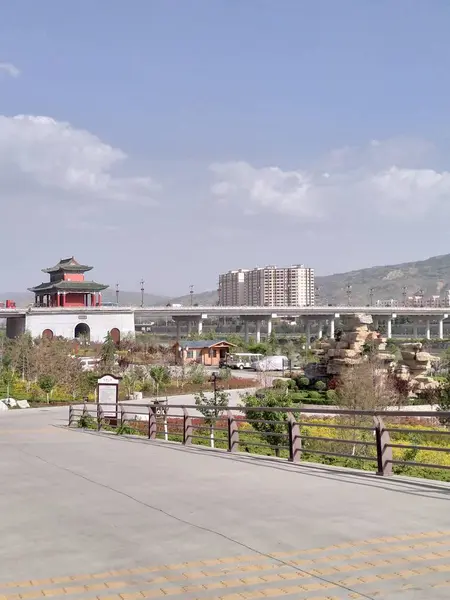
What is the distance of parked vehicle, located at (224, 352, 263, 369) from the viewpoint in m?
80.0

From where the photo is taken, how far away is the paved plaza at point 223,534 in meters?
6.11

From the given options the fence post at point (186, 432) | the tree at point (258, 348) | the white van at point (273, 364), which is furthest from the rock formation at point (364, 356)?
the tree at point (258, 348)

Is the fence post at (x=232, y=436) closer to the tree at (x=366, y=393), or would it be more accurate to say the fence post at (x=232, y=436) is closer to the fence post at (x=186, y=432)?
the fence post at (x=186, y=432)

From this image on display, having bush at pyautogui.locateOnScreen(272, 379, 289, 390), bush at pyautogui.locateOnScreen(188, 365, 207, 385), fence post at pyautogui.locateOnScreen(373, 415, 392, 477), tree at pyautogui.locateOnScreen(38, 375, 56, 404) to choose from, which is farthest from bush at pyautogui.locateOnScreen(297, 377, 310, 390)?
fence post at pyautogui.locateOnScreen(373, 415, 392, 477)

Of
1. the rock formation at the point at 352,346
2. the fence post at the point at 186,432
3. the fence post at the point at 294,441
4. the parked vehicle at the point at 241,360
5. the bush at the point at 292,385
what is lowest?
the bush at the point at 292,385

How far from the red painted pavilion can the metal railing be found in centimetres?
8504

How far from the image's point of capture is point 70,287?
372 ft

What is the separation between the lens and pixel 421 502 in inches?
360

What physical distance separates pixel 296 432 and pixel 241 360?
72797 millimetres

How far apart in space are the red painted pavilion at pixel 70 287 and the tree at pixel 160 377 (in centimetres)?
6224

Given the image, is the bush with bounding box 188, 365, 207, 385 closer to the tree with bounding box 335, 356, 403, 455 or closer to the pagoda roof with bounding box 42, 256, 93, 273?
the tree with bounding box 335, 356, 403, 455

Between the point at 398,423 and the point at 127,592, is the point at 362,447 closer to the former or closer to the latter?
the point at 398,423

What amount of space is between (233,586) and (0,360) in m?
55.7

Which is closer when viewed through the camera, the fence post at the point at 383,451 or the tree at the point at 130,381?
A: the fence post at the point at 383,451
